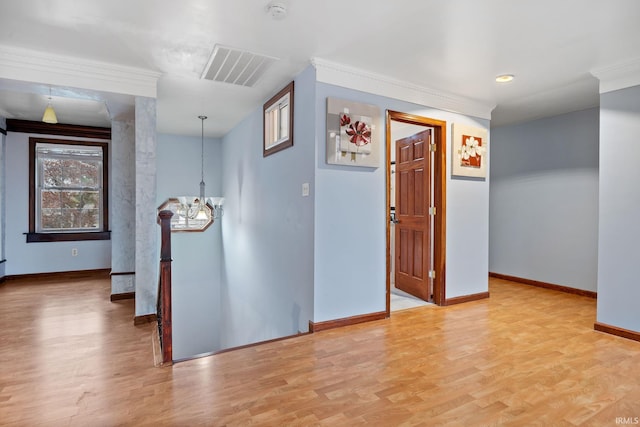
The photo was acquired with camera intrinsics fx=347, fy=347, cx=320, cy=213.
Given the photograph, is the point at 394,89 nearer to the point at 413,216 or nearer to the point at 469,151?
the point at 469,151

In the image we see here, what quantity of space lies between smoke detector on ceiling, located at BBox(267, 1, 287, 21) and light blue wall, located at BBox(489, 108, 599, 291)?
166 inches

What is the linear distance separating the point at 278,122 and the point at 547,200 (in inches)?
153

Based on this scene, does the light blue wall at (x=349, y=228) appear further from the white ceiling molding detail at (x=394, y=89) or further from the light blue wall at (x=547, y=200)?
the light blue wall at (x=547, y=200)

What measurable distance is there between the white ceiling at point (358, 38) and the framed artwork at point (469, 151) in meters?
0.47

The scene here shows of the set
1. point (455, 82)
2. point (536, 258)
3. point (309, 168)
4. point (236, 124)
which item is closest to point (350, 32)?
point (309, 168)

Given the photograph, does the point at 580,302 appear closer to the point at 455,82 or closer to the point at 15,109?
the point at 455,82

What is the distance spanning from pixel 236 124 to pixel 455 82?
327 cm

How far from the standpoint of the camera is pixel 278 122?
3.88m

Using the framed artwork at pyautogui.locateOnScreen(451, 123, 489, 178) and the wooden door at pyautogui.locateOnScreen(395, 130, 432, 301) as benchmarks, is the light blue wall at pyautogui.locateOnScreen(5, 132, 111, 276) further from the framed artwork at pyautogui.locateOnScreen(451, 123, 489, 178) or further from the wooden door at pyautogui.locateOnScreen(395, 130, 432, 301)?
the framed artwork at pyautogui.locateOnScreen(451, 123, 489, 178)

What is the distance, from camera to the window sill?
5324 mm

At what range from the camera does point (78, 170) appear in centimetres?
569

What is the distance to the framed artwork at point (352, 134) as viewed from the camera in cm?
315

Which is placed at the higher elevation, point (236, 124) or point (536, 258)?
point (236, 124)

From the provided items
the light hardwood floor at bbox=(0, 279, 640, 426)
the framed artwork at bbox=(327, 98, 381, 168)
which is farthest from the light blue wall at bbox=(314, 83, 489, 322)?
the light hardwood floor at bbox=(0, 279, 640, 426)
